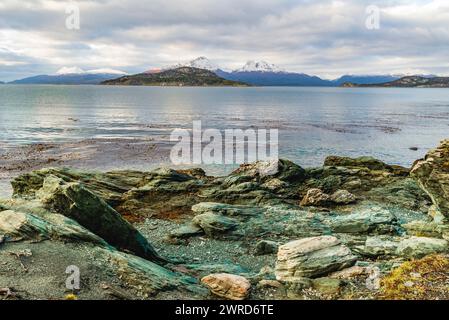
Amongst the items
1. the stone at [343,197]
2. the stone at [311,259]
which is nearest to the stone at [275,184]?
the stone at [343,197]

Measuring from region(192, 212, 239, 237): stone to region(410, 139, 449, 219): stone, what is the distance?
1139 centimetres

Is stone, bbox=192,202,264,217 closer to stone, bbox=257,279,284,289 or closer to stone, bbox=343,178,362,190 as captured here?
stone, bbox=343,178,362,190

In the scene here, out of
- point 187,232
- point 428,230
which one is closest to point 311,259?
point 428,230

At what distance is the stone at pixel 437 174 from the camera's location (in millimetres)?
20344

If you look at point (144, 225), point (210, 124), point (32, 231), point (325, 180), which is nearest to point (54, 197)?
point (32, 231)

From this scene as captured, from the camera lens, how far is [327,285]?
1622cm

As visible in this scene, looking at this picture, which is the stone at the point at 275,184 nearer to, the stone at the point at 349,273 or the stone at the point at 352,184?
the stone at the point at 352,184

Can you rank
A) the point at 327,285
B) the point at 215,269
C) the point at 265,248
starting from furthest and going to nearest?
the point at 265,248 < the point at 215,269 < the point at 327,285

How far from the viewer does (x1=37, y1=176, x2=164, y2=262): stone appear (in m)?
19.3

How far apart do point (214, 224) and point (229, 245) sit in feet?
7.66

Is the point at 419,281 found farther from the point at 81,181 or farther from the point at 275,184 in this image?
the point at 81,181

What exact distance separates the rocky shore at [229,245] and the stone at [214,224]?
0.09m
